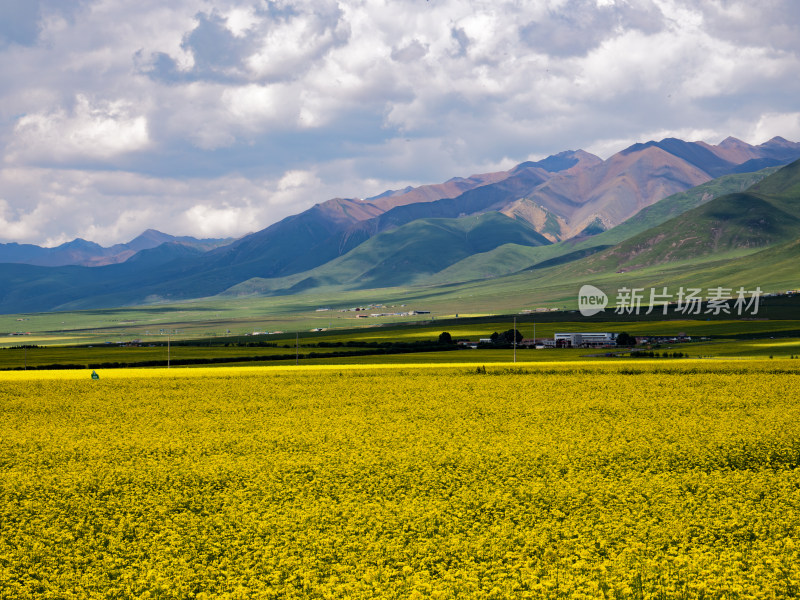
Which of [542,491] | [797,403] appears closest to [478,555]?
[542,491]

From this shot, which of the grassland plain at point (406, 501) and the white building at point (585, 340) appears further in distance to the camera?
the white building at point (585, 340)

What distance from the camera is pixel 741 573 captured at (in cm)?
1919

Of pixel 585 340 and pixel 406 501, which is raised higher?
pixel 406 501

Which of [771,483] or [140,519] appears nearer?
[140,519]

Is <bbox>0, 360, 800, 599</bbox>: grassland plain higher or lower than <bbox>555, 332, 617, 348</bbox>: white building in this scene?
higher

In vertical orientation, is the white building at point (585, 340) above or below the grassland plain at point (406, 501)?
below

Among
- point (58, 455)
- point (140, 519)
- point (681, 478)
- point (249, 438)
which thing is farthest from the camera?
point (249, 438)

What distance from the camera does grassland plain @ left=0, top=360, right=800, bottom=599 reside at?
19.2m

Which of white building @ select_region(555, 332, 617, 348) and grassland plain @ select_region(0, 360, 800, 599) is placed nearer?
grassland plain @ select_region(0, 360, 800, 599)

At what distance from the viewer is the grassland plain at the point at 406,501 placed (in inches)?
758

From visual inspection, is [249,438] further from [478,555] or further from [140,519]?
[478,555]

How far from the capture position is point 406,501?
82.1ft

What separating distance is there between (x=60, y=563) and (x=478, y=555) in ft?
37.7

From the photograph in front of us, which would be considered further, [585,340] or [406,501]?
[585,340]
